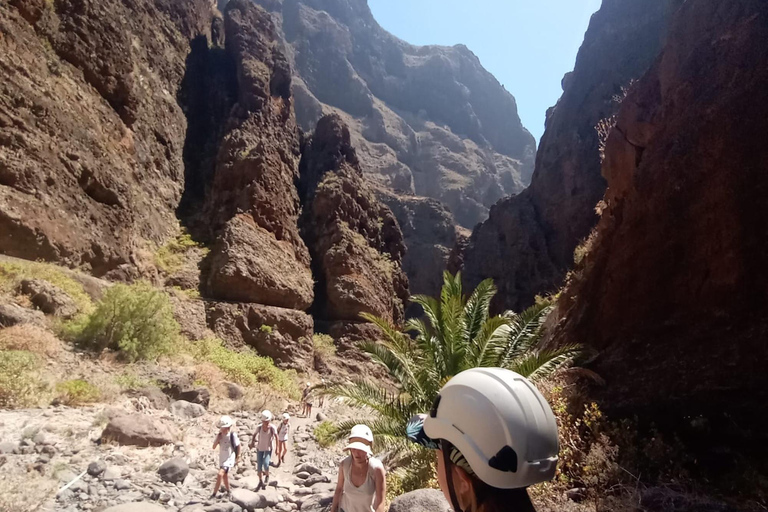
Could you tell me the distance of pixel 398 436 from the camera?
7418 mm

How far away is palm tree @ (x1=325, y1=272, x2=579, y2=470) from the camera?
777 cm

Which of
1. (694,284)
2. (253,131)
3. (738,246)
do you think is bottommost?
(694,284)

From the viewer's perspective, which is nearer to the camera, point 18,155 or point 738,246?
point 738,246

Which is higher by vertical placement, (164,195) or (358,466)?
(164,195)

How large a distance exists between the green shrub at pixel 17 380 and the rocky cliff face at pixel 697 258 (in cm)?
912

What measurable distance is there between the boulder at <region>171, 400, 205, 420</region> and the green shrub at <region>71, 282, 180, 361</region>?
1983 millimetres

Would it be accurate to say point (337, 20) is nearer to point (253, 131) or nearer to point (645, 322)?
point (253, 131)

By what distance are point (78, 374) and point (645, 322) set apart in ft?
34.9

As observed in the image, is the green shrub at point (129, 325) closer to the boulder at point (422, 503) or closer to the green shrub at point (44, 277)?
the green shrub at point (44, 277)

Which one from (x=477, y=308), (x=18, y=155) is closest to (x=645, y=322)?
(x=477, y=308)

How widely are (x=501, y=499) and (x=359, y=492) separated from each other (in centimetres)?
242

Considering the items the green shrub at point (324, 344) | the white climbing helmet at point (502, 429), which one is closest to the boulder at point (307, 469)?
the white climbing helmet at point (502, 429)

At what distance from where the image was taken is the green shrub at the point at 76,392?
27.6ft

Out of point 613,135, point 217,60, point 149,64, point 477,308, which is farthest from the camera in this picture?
point 217,60
